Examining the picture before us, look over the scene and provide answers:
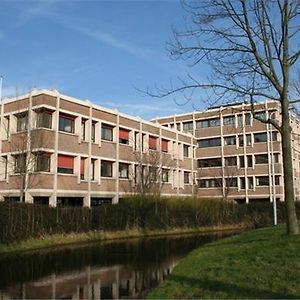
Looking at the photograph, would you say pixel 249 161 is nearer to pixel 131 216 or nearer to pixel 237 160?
pixel 237 160

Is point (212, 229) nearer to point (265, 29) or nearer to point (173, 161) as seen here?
point (173, 161)

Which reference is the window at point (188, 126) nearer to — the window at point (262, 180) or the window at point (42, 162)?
the window at point (262, 180)

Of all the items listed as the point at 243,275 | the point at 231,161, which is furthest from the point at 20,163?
the point at 231,161

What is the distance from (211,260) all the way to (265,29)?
25.8 feet

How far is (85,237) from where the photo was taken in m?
29.7

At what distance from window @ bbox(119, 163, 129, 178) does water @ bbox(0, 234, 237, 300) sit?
24.8 metres

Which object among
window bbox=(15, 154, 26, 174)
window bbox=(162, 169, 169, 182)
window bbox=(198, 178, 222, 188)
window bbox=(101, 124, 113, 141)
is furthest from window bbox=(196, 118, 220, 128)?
window bbox=(15, 154, 26, 174)

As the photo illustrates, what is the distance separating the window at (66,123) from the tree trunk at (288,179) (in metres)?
27.9

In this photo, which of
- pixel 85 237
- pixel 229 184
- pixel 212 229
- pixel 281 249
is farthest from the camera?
pixel 229 184

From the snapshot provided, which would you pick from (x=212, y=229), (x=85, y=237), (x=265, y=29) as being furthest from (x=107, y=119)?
(x=265, y=29)

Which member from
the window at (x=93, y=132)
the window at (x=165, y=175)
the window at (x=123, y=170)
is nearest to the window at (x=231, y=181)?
the window at (x=165, y=175)

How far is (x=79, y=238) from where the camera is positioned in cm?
2906

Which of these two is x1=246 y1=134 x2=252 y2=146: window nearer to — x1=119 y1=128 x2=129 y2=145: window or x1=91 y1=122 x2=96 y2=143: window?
x1=119 y1=128 x2=129 y2=145: window

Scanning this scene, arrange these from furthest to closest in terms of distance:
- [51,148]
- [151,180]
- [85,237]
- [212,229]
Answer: [151,180], [212,229], [51,148], [85,237]
